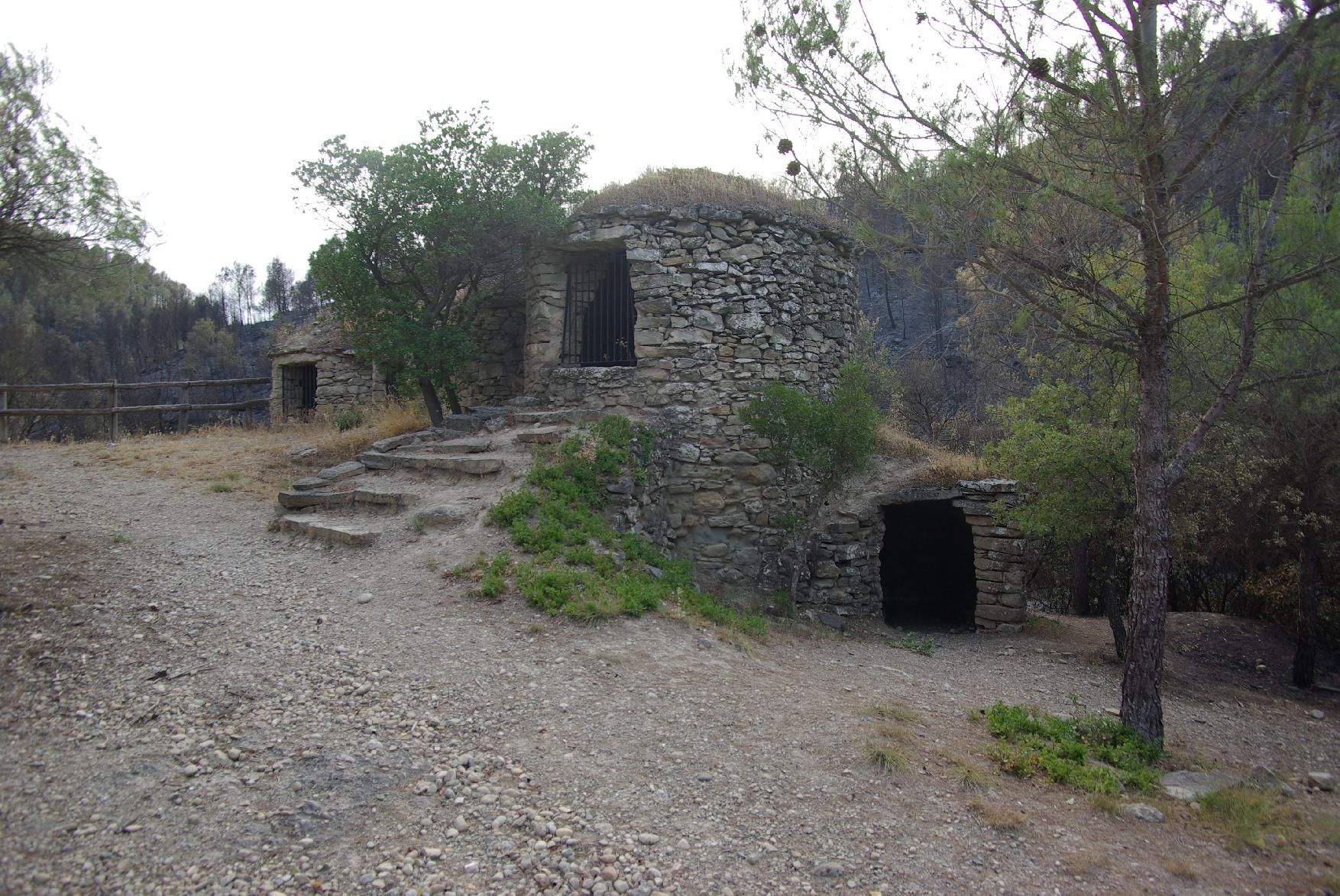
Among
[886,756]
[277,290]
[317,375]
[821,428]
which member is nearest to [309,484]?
[821,428]

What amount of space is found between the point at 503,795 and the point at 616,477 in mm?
5239

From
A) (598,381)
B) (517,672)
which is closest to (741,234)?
(598,381)

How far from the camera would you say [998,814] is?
Result: 4312mm

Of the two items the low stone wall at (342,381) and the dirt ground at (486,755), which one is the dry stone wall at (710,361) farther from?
the low stone wall at (342,381)

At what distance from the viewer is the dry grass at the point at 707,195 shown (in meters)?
11.0

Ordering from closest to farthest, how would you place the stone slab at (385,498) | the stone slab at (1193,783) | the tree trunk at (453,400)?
the stone slab at (1193,783)
the stone slab at (385,498)
the tree trunk at (453,400)

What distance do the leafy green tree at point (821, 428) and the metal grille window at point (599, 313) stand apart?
2.46 meters

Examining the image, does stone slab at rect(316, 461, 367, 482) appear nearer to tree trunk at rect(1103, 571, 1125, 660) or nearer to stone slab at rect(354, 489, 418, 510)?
stone slab at rect(354, 489, 418, 510)

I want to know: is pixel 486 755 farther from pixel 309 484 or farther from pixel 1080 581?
pixel 1080 581

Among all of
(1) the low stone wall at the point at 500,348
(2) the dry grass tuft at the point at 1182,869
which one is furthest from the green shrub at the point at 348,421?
(2) the dry grass tuft at the point at 1182,869

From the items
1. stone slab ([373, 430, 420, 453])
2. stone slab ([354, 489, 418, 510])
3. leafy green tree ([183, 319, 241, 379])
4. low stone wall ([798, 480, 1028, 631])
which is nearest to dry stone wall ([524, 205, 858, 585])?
low stone wall ([798, 480, 1028, 631])

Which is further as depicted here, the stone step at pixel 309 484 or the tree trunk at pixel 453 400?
the tree trunk at pixel 453 400

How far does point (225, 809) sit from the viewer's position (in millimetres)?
3904

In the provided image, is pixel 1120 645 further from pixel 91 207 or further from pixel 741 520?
pixel 91 207
